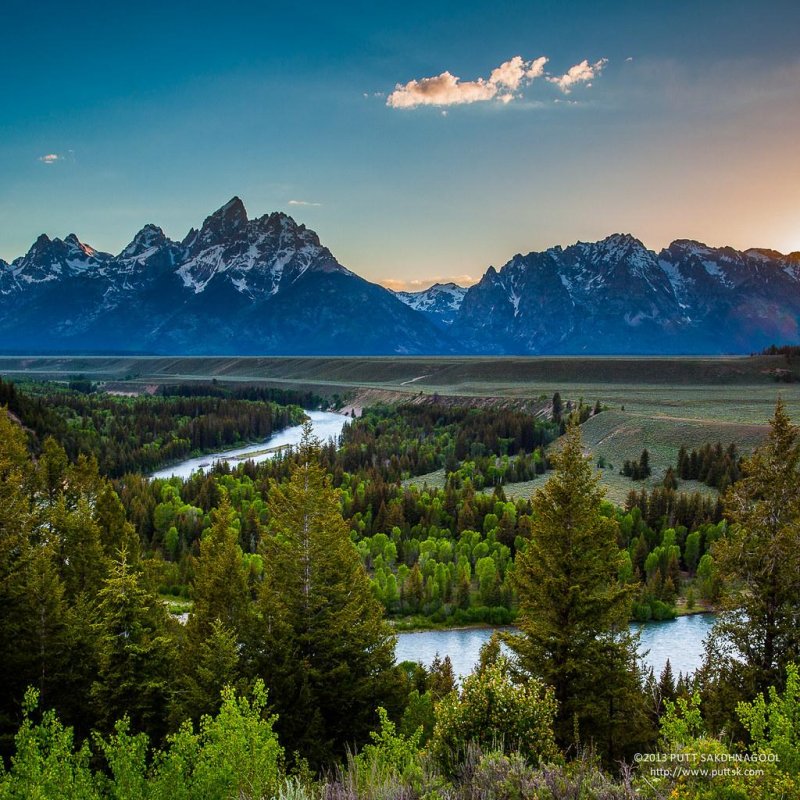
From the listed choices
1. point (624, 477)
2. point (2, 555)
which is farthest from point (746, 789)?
point (624, 477)

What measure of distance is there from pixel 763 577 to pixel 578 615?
6.12 m

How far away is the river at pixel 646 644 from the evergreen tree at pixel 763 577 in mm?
20222

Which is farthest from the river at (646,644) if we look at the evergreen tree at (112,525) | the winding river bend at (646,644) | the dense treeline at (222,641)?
the dense treeline at (222,641)

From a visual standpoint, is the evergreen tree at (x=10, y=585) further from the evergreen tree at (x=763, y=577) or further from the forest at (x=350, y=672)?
the evergreen tree at (x=763, y=577)

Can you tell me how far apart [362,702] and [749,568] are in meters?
14.3

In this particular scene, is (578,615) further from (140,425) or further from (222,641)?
(140,425)

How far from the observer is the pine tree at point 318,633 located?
22422 millimetres

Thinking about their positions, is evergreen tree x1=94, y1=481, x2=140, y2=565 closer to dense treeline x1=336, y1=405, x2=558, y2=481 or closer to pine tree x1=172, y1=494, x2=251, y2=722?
pine tree x1=172, y1=494, x2=251, y2=722

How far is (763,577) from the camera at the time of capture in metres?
20.7

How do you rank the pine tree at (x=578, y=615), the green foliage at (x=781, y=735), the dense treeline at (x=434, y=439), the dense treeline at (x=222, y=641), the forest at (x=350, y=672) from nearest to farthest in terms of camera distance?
1. the green foliage at (x=781, y=735)
2. the forest at (x=350, y=672)
3. the pine tree at (x=578, y=615)
4. the dense treeline at (x=222, y=641)
5. the dense treeline at (x=434, y=439)

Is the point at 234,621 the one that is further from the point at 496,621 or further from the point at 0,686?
the point at 496,621

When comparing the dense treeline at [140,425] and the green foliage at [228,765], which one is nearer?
the green foliage at [228,765]

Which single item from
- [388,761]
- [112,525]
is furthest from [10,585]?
[388,761]

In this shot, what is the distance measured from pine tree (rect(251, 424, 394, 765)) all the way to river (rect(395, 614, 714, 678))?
708 inches
